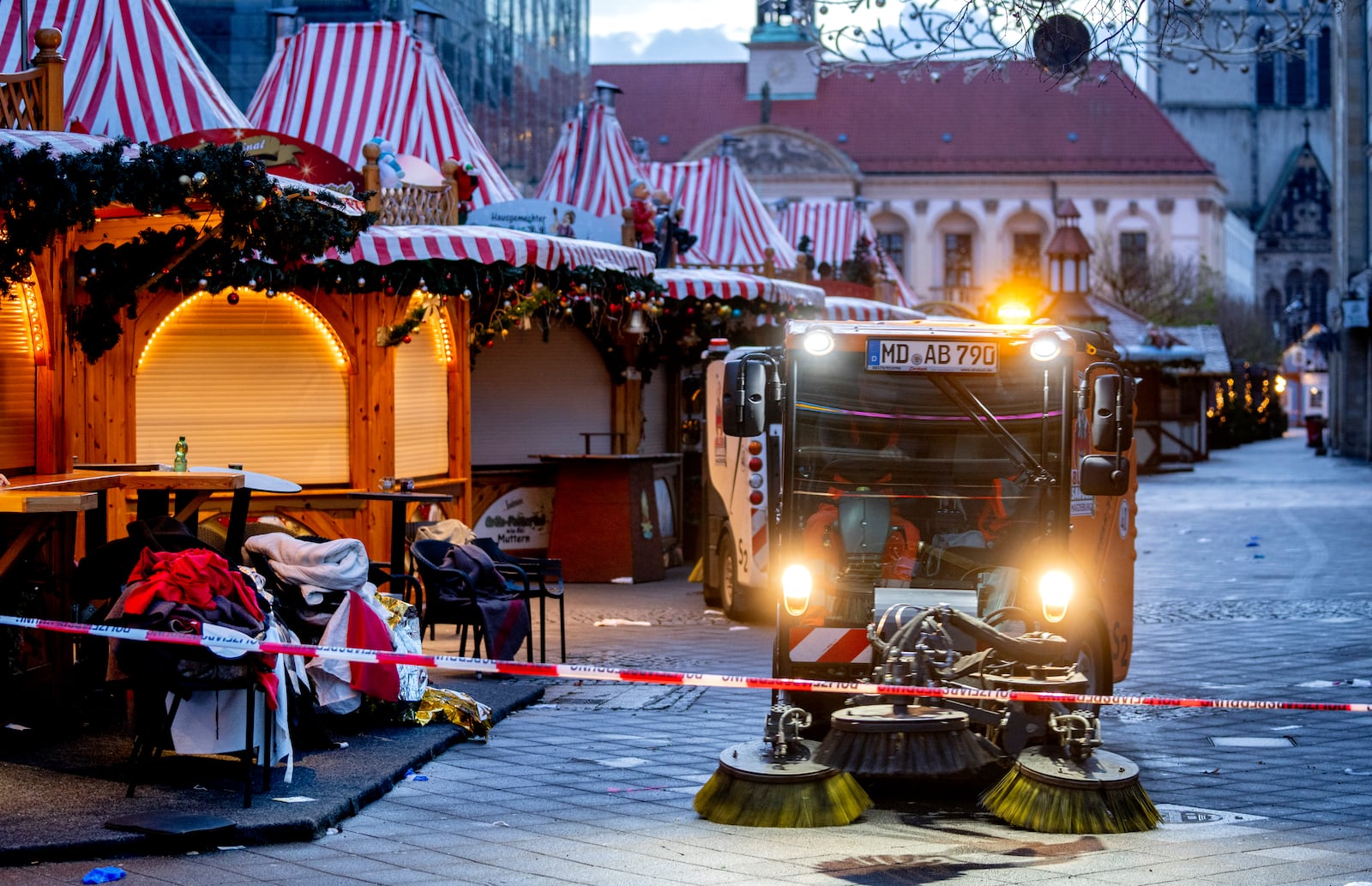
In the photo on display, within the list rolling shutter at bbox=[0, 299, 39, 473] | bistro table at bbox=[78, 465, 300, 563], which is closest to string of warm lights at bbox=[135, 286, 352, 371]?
rolling shutter at bbox=[0, 299, 39, 473]

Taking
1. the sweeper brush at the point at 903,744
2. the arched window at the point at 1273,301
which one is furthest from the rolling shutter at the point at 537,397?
the arched window at the point at 1273,301

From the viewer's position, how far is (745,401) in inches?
349

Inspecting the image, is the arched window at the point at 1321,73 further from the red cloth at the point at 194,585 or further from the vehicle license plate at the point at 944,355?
the red cloth at the point at 194,585

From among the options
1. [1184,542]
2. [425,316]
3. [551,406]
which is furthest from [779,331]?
[425,316]

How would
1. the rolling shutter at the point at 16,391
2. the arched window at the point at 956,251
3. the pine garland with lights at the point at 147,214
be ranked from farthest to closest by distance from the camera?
the arched window at the point at 956,251 → the rolling shutter at the point at 16,391 → the pine garland with lights at the point at 147,214

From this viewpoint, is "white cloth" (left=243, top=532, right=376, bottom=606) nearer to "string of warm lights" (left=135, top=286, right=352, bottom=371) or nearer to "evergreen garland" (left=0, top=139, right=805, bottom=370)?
"evergreen garland" (left=0, top=139, right=805, bottom=370)

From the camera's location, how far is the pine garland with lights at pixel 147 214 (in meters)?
9.23

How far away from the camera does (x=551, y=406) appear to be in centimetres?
2019

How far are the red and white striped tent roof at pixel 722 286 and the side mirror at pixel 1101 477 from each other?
10.6 meters

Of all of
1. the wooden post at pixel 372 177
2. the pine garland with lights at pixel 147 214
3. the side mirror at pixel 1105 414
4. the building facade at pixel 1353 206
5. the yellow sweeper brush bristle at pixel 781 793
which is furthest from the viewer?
the building facade at pixel 1353 206

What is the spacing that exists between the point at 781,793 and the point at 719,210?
25229 millimetres

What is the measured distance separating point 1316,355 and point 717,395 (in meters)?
74.1

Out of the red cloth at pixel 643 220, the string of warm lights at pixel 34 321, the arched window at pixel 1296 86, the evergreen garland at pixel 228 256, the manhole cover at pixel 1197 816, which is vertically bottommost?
the manhole cover at pixel 1197 816

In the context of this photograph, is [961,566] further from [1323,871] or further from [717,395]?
[717,395]
